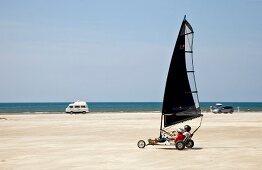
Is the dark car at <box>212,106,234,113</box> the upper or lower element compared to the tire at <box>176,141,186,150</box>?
upper

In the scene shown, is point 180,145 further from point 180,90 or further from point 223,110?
point 223,110

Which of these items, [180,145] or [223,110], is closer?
[180,145]

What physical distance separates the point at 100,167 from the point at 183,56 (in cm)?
875

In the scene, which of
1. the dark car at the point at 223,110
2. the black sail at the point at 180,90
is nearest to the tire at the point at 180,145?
the black sail at the point at 180,90

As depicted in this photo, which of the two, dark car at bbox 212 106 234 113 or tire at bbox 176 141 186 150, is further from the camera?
dark car at bbox 212 106 234 113

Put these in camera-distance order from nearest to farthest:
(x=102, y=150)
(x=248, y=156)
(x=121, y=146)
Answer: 1. (x=248, y=156)
2. (x=102, y=150)
3. (x=121, y=146)

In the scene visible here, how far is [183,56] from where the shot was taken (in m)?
21.8

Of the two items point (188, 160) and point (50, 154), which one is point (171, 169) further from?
point (50, 154)

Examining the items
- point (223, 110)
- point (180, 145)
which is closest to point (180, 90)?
point (180, 145)

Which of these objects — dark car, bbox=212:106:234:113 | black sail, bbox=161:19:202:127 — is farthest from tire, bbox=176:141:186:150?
dark car, bbox=212:106:234:113

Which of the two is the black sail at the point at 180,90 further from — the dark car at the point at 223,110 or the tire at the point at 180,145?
the dark car at the point at 223,110

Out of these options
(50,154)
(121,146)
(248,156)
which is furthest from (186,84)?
(50,154)

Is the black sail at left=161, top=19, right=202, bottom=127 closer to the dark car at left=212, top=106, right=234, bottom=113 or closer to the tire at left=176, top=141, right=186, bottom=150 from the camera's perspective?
the tire at left=176, top=141, right=186, bottom=150

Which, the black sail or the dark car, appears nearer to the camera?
the black sail
